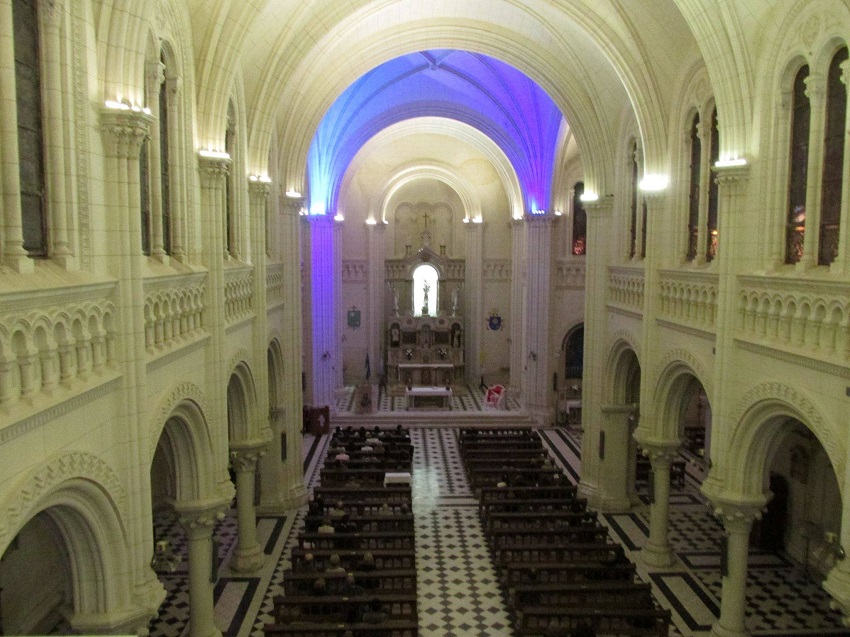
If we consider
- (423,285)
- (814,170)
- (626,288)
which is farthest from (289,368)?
(423,285)

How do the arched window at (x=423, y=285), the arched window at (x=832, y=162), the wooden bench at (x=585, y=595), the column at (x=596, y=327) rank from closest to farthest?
1. the arched window at (x=832, y=162)
2. the wooden bench at (x=585, y=595)
3. the column at (x=596, y=327)
4. the arched window at (x=423, y=285)

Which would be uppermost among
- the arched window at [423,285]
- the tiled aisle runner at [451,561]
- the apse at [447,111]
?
the apse at [447,111]

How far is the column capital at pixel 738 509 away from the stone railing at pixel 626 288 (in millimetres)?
6067

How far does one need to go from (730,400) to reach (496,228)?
1049 inches

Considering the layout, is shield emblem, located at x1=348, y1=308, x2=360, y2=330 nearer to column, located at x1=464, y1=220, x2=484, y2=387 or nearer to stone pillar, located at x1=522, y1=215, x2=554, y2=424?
column, located at x1=464, y1=220, x2=484, y2=387

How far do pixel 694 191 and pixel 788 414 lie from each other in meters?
6.43

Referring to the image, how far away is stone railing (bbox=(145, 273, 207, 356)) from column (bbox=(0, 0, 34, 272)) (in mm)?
2626

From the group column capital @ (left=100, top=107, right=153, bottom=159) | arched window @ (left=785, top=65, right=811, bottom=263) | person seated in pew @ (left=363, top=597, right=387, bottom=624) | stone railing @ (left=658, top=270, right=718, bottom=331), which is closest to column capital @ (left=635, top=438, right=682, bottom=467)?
stone railing @ (left=658, top=270, right=718, bottom=331)

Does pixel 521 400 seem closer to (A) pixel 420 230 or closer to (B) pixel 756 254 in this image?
(A) pixel 420 230

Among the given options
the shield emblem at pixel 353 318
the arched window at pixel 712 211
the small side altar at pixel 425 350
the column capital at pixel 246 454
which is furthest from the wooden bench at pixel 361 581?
the shield emblem at pixel 353 318

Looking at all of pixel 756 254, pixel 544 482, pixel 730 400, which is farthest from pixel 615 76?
pixel 544 482

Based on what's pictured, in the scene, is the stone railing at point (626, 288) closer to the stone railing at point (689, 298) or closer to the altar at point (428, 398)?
the stone railing at point (689, 298)

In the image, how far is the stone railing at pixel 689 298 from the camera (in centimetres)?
1341

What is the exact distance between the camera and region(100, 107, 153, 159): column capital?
8.17m
